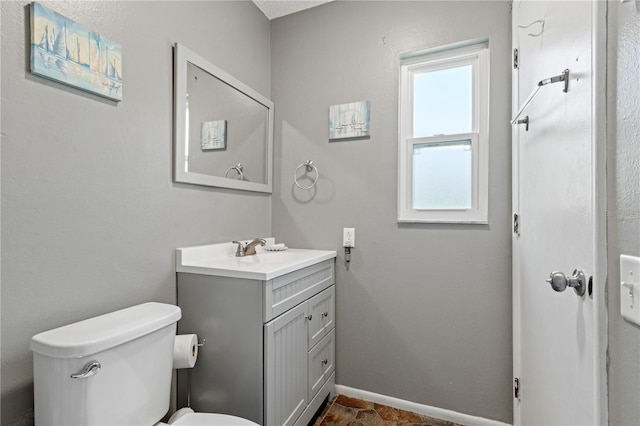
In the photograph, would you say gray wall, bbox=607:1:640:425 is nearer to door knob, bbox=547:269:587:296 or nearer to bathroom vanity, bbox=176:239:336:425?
door knob, bbox=547:269:587:296

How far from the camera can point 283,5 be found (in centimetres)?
209

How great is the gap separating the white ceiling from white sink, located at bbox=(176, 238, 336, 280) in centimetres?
170

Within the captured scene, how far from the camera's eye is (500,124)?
1.64m

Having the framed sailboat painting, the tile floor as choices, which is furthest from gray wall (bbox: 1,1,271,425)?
the tile floor

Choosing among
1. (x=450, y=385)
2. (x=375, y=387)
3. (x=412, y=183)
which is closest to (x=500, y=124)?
(x=412, y=183)

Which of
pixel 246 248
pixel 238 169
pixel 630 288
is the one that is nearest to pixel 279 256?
pixel 246 248

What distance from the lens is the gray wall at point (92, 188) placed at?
93 centimetres

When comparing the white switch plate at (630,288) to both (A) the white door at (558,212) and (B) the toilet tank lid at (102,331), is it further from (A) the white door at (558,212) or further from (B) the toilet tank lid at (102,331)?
(B) the toilet tank lid at (102,331)

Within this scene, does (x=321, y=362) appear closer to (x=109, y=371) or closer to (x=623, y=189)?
(x=109, y=371)

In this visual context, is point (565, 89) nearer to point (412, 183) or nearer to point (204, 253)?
point (412, 183)

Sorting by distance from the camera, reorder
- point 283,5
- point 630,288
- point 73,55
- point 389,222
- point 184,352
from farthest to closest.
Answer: point 283,5 < point 389,222 < point 184,352 < point 73,55 < point 630,288

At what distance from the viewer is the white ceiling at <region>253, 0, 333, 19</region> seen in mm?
2057

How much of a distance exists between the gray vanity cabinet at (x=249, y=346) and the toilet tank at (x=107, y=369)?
9.9 inches

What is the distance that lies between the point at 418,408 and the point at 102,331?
1.75 metres
